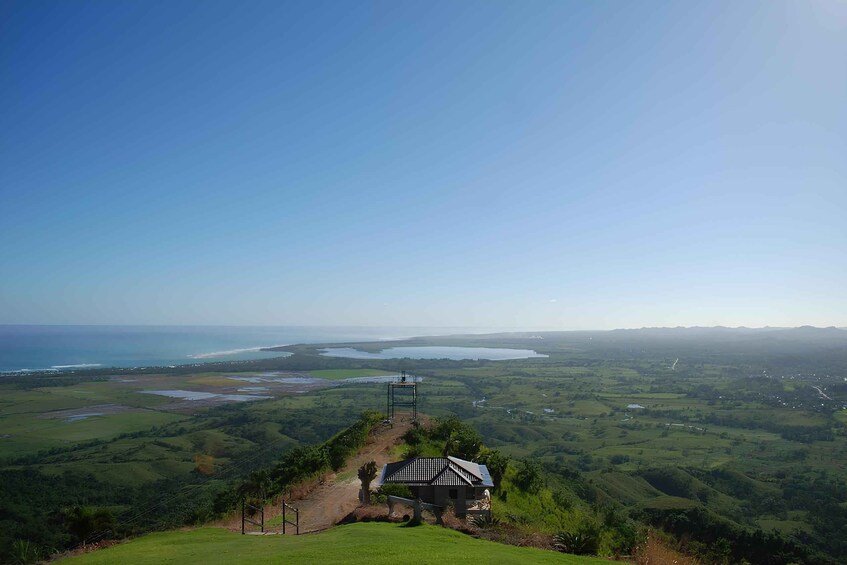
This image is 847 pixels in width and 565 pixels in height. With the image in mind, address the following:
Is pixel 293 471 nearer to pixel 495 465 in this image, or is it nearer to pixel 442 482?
pixel 442 482

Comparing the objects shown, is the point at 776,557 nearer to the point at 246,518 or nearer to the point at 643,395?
the point at 246,518

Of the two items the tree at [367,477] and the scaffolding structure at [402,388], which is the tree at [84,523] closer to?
the tree at [367,477]

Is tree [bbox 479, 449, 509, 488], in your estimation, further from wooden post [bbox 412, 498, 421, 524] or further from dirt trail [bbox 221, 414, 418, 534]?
wooden post [bbox 412, 498, 421, 524]

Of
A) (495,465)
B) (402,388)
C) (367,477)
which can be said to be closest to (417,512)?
(367,477)

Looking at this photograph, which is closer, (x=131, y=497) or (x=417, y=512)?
(x=417, y=512)

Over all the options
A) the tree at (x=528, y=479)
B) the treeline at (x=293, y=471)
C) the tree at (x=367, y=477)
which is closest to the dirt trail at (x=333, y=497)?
the treeline at (x=293, y=471)

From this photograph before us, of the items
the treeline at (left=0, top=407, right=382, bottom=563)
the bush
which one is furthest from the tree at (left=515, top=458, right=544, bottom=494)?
the bush
